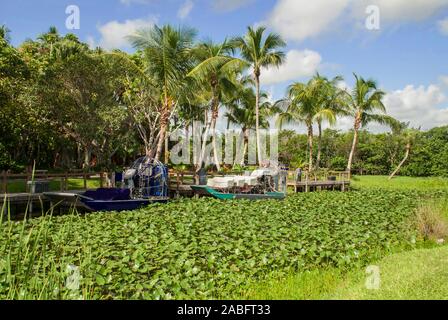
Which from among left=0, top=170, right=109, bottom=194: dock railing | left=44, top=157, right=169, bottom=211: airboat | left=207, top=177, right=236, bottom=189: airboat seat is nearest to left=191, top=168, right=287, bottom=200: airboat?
left=207, top=177, right=236, bottom=189: airboat seat

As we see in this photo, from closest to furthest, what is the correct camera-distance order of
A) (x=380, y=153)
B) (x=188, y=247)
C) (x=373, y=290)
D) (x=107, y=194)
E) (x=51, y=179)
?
(x=373, y=290) → (x=188, y=247) → (x=107, y=194) → (x=51, y=179) → (x=380, y=153)

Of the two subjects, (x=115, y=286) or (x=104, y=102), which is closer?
(x=115, y=286)

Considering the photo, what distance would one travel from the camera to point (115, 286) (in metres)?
5.64

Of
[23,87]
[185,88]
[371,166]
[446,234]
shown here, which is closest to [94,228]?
[446,234]

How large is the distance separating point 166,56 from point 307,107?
48.8ft

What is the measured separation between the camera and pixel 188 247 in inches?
302

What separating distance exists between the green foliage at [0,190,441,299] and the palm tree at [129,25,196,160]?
7.65 meters

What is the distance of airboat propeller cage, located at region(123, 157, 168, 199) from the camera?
15531 mm

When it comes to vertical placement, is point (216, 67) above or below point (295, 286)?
above

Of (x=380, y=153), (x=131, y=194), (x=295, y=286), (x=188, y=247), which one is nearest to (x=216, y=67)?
(x=131, y=194)

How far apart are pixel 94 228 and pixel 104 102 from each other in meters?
14.6

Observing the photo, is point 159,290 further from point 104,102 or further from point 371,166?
point 371,166

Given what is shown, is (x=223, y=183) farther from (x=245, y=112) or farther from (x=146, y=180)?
(x=245, y=112)
